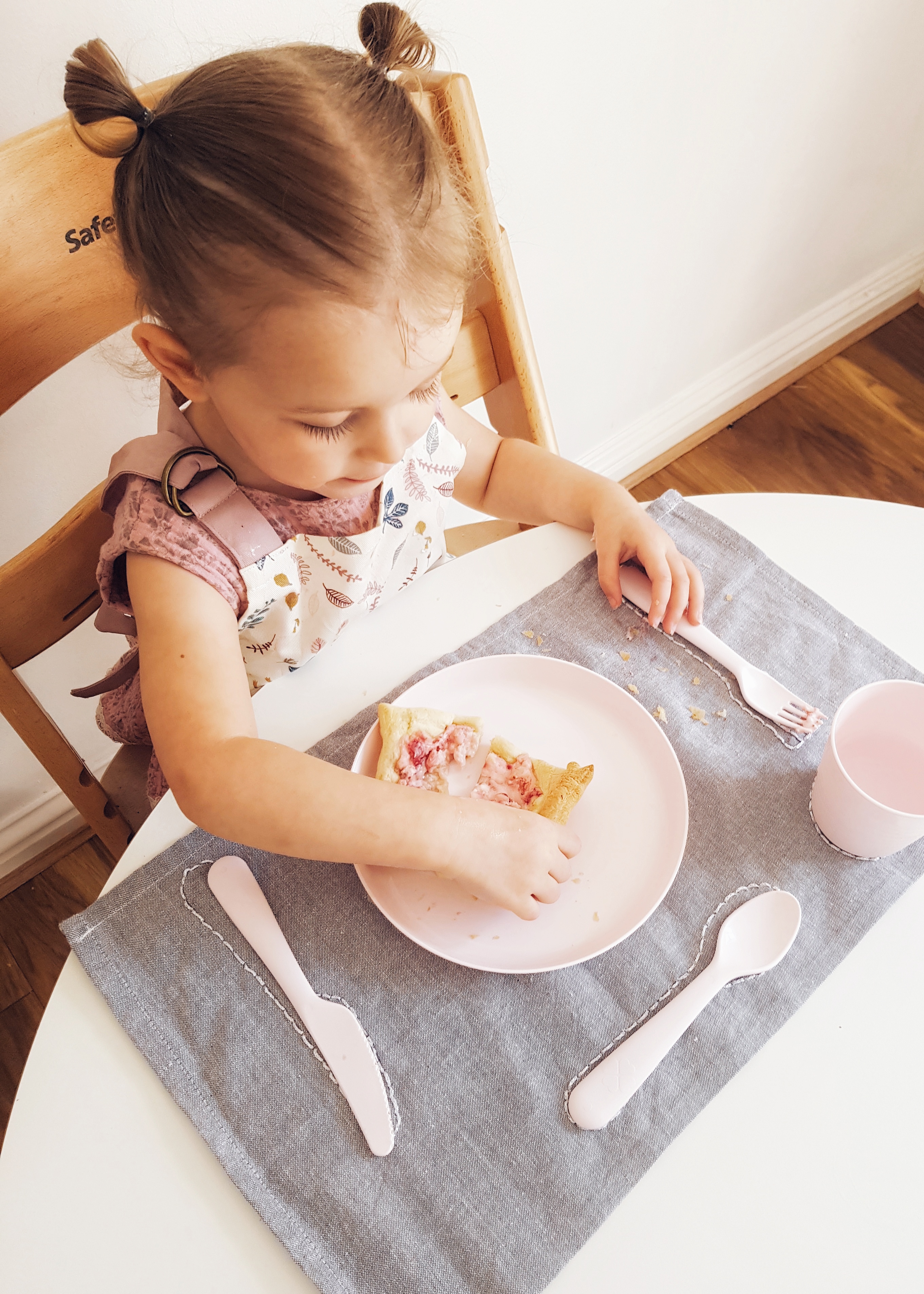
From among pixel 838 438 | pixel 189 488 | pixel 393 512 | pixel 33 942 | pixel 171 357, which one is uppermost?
pixel 171 357

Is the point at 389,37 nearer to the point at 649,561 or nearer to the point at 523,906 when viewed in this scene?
the point at 649,561

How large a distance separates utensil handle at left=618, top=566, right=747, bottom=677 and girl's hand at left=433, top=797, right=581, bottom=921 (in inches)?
7.8

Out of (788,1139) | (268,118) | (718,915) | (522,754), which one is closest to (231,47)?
(268,118)

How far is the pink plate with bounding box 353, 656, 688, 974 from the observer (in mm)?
530

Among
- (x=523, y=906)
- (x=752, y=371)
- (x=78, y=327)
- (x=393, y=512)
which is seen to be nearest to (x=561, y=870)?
(x=523, y=906)

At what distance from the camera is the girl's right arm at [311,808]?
533mm

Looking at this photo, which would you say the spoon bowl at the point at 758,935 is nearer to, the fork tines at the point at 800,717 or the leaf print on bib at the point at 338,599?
the fork tines at the point at 800,717

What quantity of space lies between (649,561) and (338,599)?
275 mm

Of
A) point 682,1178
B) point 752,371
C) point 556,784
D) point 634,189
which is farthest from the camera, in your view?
point 752,371

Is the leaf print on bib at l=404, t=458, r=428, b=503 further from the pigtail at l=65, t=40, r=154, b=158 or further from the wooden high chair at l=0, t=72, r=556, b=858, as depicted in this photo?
the pigtail at l=65, t=40, r=154, b=158

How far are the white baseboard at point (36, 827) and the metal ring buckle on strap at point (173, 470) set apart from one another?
2.45ft

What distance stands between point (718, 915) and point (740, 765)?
0.11 meters

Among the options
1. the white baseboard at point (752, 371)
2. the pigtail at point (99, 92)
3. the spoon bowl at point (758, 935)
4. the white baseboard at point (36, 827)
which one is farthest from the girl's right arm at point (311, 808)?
the white baseboard at point (752, 371)

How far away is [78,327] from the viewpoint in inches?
24.3
